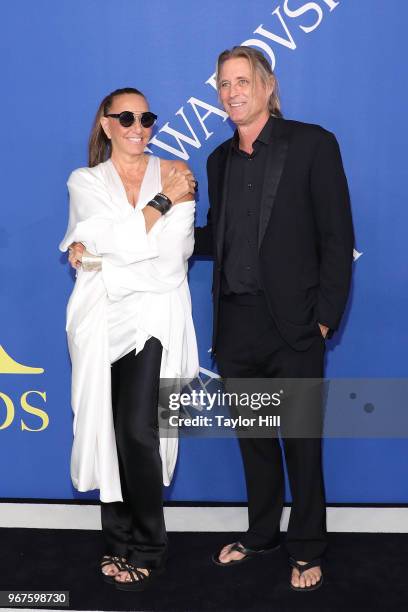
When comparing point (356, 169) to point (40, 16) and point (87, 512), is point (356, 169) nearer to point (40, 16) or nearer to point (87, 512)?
point (40, 16)

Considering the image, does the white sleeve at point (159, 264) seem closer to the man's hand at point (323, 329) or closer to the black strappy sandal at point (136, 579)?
the man's hand at point (323, 329)

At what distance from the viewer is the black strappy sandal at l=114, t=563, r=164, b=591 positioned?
294 centimetres

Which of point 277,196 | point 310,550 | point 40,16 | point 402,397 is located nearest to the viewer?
point 277,196

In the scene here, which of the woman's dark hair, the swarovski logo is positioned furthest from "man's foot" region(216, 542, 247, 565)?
the swarovski logo

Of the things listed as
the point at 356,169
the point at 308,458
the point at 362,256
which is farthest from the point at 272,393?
the point at 356,169

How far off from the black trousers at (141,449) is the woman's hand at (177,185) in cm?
52

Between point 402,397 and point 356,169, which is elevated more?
point 356,169

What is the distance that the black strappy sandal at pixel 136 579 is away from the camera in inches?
116

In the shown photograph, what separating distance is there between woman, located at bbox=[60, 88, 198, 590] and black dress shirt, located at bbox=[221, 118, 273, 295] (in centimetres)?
15

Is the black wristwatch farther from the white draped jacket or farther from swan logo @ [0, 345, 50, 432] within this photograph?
swan logo @ [0, 345, 50, 432]

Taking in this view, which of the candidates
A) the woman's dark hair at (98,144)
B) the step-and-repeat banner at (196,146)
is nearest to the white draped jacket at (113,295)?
the woman's dark hair at (98,144)

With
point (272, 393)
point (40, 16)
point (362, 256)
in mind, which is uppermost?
point (40, 16)

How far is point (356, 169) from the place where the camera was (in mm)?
3447

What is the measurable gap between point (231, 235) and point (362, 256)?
0.85 meters
